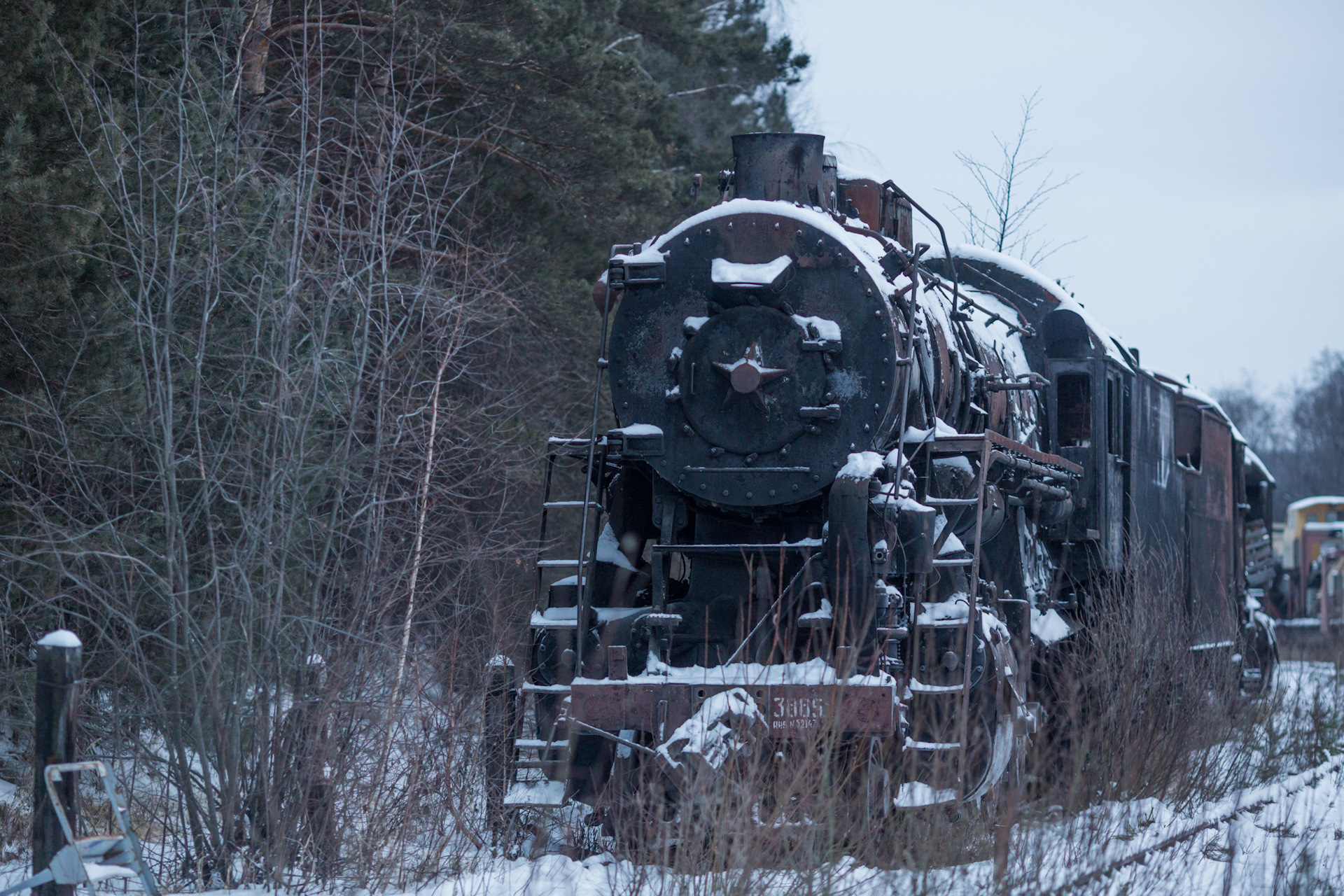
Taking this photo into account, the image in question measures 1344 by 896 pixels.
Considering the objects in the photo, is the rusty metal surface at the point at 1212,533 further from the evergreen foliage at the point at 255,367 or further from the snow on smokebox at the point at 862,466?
the evergreen foliage at the point at 255,367

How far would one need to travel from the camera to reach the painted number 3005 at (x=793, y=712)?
6.21 m

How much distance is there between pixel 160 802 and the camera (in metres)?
6.74

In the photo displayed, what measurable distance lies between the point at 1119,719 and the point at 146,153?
7.12 m

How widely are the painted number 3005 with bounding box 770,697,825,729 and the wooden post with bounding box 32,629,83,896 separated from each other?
2919 mm

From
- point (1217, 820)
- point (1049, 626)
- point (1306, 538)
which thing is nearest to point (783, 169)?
point (1049, 626)

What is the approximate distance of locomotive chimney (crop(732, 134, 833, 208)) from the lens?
7.66 metres

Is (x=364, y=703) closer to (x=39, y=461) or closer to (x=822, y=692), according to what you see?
(x=822, y=692)

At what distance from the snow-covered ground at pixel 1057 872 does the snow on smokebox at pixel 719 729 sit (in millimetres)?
520

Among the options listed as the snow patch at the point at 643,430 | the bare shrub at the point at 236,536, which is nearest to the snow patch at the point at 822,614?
the snow patch at the point at 643,430

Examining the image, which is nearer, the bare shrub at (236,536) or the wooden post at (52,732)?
the wooden post at (52,732)

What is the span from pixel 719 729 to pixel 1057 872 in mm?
1557

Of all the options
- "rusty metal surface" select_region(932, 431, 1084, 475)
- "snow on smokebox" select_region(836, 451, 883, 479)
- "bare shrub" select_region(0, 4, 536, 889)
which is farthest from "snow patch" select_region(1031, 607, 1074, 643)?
"bare shrub" select_region(0, 4, 536, 889)

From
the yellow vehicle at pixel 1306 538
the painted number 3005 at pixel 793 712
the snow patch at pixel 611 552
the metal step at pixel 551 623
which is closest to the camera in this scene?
the painted number 3005 at pixel 793 712

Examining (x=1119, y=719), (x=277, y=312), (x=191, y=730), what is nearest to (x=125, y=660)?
(x=191, y=730)
